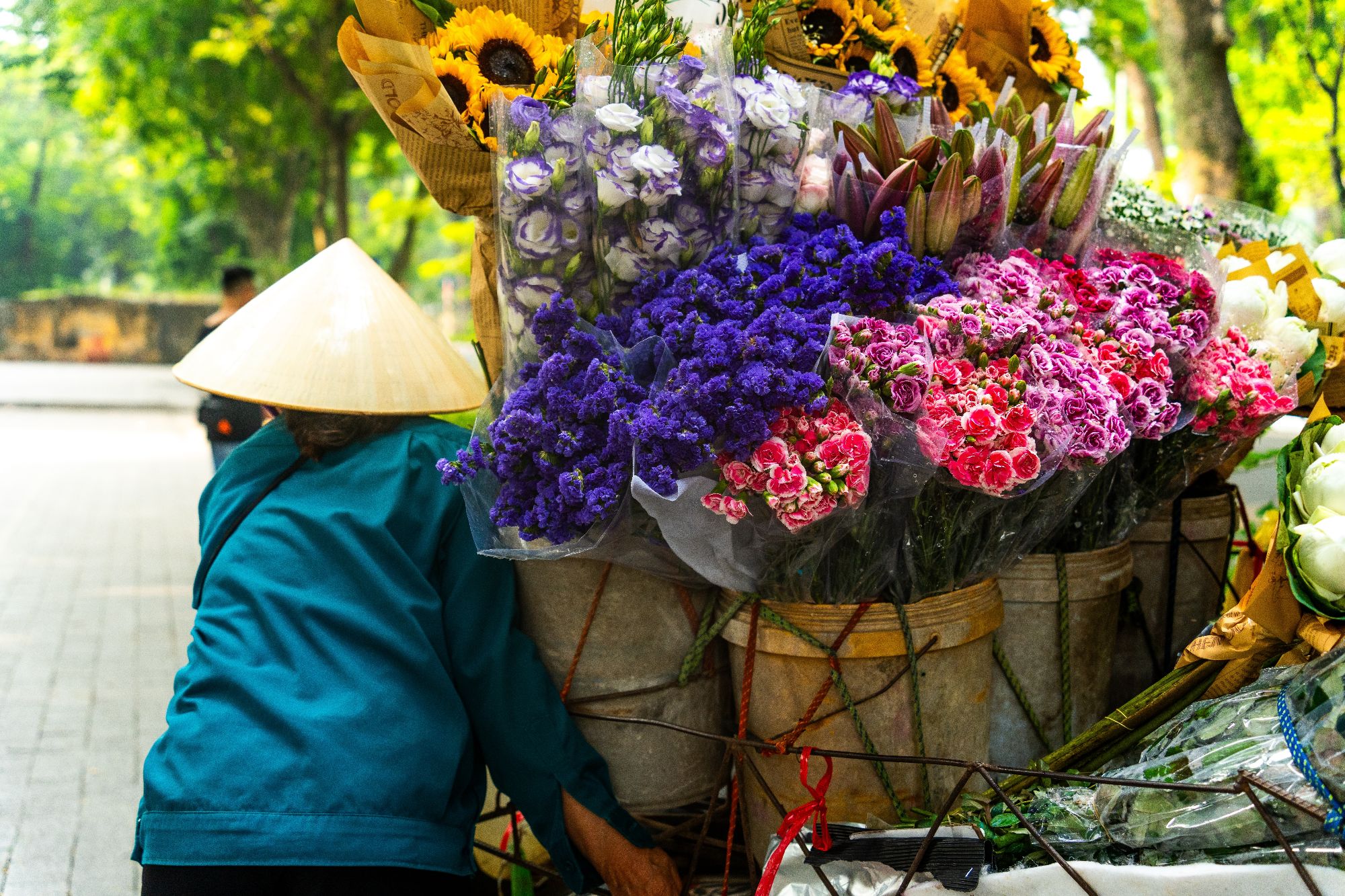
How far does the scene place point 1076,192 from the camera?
196 cm

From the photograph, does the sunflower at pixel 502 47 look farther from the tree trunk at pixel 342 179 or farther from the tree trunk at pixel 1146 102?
the tree trunk at pixel 342 179

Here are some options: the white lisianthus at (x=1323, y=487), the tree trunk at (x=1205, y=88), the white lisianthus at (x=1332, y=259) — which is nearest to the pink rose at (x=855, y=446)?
the white lisianthus at (x=1323, y=487)

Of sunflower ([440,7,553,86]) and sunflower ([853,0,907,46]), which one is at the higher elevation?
sunflower ([853,0,907,46])

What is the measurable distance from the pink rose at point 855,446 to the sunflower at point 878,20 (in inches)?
45.0

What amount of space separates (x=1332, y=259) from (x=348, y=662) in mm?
2148

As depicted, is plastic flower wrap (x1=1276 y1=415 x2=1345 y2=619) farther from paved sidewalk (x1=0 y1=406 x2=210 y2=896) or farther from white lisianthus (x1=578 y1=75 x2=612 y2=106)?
paved sidewalk (x1=0 y1=406 x2=210 y2=896)

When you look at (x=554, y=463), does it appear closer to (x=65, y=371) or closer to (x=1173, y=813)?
(x=1173, y=813)

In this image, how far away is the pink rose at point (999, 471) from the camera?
5.16ft

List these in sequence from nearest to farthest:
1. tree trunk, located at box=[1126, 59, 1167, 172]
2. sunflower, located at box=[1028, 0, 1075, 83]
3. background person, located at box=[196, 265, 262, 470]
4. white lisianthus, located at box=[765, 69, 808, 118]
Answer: white lisianthus, located at box=[765, 69, 808, 118], sunflower, located at box=[1028, 0, 1075, 83], background person, located at box=[196, 265, 262, 470], tree trunk, located at box=[1126, 59, 1167, 172]

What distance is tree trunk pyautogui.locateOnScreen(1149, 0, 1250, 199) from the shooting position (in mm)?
6020

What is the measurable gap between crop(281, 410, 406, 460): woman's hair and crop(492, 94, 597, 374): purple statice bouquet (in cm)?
42

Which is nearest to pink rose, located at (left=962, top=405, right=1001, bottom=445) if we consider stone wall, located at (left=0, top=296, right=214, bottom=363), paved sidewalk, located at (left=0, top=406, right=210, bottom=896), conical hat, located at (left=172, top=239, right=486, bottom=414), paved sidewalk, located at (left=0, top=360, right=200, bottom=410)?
conical hat, located at (left=172, top=239, right=486, bottom=414)

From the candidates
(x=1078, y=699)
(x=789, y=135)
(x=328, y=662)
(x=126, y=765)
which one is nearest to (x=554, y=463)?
(x=328, y=662)

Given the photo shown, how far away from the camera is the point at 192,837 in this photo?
1726mm
